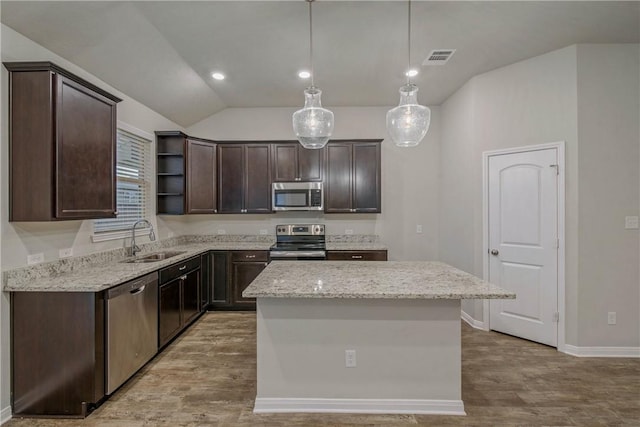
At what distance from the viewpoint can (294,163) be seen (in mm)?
4703

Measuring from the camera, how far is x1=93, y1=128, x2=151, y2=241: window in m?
3.50

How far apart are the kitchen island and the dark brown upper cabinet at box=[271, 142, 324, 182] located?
103 inches

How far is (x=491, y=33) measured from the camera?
291cm

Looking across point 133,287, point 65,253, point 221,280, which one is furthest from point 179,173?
point 133,287

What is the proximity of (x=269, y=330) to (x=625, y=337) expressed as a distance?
353 cm

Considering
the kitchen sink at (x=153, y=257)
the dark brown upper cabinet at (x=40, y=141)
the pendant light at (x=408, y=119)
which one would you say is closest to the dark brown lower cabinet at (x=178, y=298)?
the kitchen sink at (x=153, y=257)

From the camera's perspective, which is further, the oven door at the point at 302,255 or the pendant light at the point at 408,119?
the oven door at the point at 302,255

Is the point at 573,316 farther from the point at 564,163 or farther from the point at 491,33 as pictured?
the point at 491,33

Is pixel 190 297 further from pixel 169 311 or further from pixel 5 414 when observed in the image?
pixel 5 414

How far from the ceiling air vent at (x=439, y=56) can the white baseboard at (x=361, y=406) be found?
3.17m

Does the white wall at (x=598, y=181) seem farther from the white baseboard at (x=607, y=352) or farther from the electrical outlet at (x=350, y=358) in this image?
the electrical outlet at (x=350, y=358)

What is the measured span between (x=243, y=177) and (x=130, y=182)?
1492 millimetres

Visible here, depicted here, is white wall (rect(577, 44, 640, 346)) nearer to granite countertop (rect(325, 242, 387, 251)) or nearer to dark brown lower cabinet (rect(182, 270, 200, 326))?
granite countertop (rect(325, 242, 387, 251))

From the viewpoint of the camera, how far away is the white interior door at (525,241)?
3.30 meters
